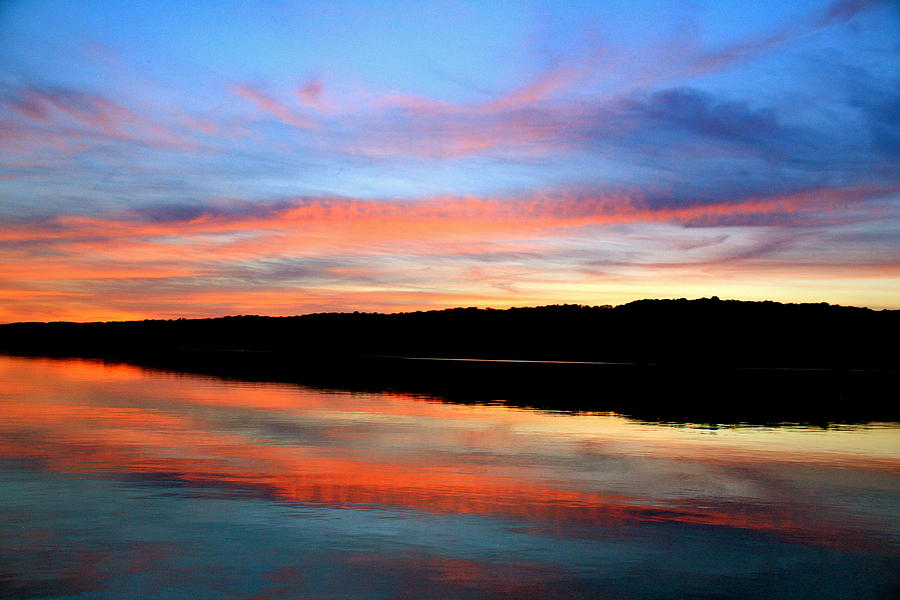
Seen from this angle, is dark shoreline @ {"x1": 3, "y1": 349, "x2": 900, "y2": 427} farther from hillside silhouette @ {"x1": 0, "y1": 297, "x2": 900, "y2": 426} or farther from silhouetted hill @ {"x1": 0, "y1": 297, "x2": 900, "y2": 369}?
silhouetted hill @ {"x1": 0, "y1": 297, "x2": 900, "y2": 369}

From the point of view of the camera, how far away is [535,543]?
12.9 meters

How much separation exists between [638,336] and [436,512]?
385 ft

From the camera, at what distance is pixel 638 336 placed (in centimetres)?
12875

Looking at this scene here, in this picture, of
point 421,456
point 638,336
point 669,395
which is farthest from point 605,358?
point 421,456

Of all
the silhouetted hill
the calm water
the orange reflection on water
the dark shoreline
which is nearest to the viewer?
the calm water

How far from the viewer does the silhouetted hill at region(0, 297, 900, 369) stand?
113938 mm

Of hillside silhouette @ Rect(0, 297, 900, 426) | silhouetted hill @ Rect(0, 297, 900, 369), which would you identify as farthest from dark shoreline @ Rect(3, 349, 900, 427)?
silhouetted hill @ Rect(0, 297, 900, 369)

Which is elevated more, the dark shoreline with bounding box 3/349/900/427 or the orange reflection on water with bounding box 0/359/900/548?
the dark shoreline with bounding box 3/349/900/427

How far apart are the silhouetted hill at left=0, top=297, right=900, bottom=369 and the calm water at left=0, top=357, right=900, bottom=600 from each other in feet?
279

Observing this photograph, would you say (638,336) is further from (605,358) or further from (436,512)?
(436,512)

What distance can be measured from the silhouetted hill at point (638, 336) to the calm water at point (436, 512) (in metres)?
84.9

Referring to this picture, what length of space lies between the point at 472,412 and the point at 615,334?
331 feet

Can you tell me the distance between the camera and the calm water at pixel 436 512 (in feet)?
36.2

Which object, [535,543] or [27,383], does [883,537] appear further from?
[27,383]
